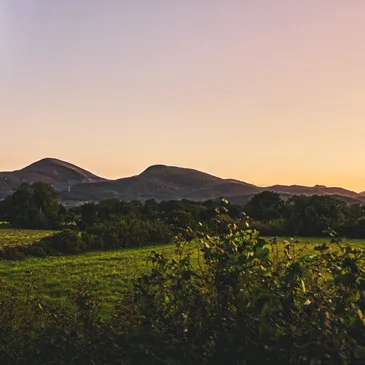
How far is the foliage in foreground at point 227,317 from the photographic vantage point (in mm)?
3350

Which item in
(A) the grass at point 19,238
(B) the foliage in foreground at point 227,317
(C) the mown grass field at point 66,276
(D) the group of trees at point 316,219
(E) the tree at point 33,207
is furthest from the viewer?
(E) the tree at point 33,207

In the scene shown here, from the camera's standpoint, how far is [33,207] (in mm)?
50344

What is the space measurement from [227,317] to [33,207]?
48.9 m

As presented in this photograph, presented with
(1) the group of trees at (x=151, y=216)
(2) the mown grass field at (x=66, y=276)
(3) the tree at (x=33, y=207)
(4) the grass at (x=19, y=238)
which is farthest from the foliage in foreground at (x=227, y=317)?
(3) the tree at (x=33, y=207)

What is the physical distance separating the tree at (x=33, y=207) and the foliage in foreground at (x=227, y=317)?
145ft

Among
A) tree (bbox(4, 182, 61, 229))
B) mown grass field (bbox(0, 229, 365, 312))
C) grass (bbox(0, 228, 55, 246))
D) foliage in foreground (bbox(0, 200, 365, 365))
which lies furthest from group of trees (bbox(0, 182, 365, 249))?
foliage in foreground (bbox(0, 200, 365, 365))

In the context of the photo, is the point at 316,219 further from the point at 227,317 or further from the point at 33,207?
the point at 227,317

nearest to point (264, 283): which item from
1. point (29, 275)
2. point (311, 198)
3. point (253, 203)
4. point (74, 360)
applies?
point (74, 360)

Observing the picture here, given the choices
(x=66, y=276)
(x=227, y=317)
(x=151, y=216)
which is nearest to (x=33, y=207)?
(x=151, y=216)

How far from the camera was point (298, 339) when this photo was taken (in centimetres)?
342

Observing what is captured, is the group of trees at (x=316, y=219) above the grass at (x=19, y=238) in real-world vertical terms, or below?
above

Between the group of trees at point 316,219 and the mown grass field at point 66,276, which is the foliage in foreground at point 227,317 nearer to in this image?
the mown grass field at point 66,276

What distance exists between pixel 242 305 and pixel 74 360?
162 centimetres

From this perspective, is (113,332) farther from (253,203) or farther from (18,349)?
(253,203)
